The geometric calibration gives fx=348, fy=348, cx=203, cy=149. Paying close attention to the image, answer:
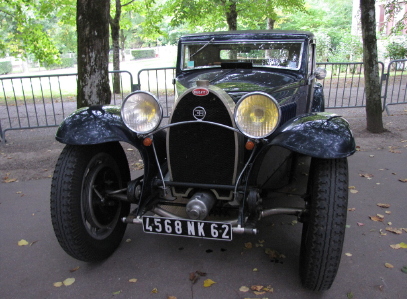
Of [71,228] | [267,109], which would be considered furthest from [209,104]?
[71,228]

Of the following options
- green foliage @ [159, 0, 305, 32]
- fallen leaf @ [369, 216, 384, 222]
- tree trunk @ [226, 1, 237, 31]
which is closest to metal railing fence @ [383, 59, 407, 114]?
green foliage @ [159, 0, 305, 32]

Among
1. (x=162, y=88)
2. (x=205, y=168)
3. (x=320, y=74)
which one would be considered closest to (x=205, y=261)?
(x=205, y=168)

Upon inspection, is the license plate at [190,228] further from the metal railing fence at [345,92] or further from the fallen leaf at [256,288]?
the metal railing fence at [345,92]

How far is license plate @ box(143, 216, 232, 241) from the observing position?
242 cm

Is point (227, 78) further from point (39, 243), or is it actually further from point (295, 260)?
point (39, 243)

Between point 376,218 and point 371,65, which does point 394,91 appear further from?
point 376,218

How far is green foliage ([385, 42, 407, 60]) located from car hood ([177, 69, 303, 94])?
1603cm

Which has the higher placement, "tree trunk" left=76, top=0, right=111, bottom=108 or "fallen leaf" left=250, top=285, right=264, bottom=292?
"tree trunk" left=76, top=0, right=111, bottom=108

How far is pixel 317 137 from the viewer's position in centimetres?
240

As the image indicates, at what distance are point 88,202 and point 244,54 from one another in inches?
86.3

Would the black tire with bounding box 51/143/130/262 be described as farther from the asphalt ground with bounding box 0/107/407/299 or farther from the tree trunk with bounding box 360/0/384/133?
the tree trunk with bounding box 360/0/384/133

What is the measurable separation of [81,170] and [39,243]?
3.44 ft

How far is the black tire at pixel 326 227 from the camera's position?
227cm

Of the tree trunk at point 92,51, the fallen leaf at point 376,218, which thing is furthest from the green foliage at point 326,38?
the fallen leaf at point 376,218
